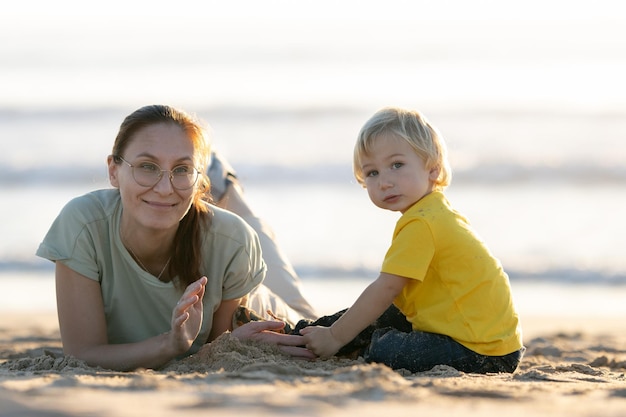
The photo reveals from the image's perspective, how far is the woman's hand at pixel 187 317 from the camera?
12.9ft

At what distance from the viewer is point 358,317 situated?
4.17 meters

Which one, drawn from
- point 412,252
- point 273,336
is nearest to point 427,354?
point 412,252

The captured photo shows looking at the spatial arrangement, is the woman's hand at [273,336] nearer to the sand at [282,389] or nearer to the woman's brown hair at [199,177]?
the sand at [282,389]

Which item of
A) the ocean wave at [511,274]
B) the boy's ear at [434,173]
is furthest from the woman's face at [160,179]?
the ocean wave at [511,274]

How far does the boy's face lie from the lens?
4.18 meters

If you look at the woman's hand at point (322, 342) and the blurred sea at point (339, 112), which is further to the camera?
the blurred sea at point (339, 112)

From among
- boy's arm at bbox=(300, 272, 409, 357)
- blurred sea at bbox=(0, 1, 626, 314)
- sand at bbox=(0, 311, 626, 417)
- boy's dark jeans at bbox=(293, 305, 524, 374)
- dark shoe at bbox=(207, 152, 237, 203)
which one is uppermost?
blurred sea at bbox=(0, 1, 626, 314)

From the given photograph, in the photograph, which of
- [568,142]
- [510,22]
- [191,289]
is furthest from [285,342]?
[510,22]

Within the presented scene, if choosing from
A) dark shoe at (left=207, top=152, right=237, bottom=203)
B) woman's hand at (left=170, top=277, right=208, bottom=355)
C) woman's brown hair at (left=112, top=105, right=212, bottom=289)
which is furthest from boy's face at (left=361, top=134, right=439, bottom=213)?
dark shoe at (left=207, top=152, right=237, bottom=203)

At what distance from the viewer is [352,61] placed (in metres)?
22.5

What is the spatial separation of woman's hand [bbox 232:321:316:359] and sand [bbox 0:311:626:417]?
0.22ft

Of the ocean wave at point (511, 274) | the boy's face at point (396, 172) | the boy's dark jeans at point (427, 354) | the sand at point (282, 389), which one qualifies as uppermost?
the boy's face at point (396, 172)

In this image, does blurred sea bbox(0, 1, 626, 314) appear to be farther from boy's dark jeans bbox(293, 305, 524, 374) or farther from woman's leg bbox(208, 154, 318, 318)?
boy's dark jeans bbox(293, 305, 524, 374)

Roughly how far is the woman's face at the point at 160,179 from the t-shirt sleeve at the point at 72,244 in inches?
10.3
